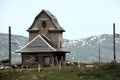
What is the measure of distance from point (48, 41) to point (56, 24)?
4743 millimetres

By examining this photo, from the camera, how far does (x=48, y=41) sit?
279 ft

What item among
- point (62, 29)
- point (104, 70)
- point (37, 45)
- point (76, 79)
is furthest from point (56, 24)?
point (76, 79)

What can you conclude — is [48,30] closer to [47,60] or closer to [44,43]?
[44,43]

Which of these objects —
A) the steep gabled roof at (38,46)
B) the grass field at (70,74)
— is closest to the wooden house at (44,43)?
the steep gabled roof at (38,46)

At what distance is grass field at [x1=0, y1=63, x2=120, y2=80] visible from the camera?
190 ft

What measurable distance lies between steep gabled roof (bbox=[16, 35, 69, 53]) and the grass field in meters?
17.0

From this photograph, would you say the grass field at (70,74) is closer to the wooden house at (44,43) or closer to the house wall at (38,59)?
the house wall at (38,59)

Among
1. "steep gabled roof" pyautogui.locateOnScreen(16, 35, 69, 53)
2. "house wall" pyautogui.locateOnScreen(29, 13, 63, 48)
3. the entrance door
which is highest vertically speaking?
"house wall" pyautogui.locateOnScreen(29, 13, 63, 48)

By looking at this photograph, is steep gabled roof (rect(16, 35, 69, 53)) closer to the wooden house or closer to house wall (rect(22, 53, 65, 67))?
the wooden house

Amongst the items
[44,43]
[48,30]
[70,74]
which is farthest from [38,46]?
[70,74]

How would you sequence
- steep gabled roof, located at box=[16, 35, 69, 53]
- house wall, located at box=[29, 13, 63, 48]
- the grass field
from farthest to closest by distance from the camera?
1. house wall, located at box=[29, 13, 63, 48]
2. steep gabled roof, located at box=[16, 35, 69, 53]
3. the grass field

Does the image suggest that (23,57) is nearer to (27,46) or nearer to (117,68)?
(27,46)

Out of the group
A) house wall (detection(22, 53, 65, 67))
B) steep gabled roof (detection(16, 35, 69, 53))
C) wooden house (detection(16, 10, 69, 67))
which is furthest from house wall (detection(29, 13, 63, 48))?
house wall (detection(22, 53, 65, 67))

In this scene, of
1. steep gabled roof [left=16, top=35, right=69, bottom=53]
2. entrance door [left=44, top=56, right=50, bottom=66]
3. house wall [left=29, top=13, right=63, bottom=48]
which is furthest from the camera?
house wall [left=29, top=13, right=63, bottom=48]
